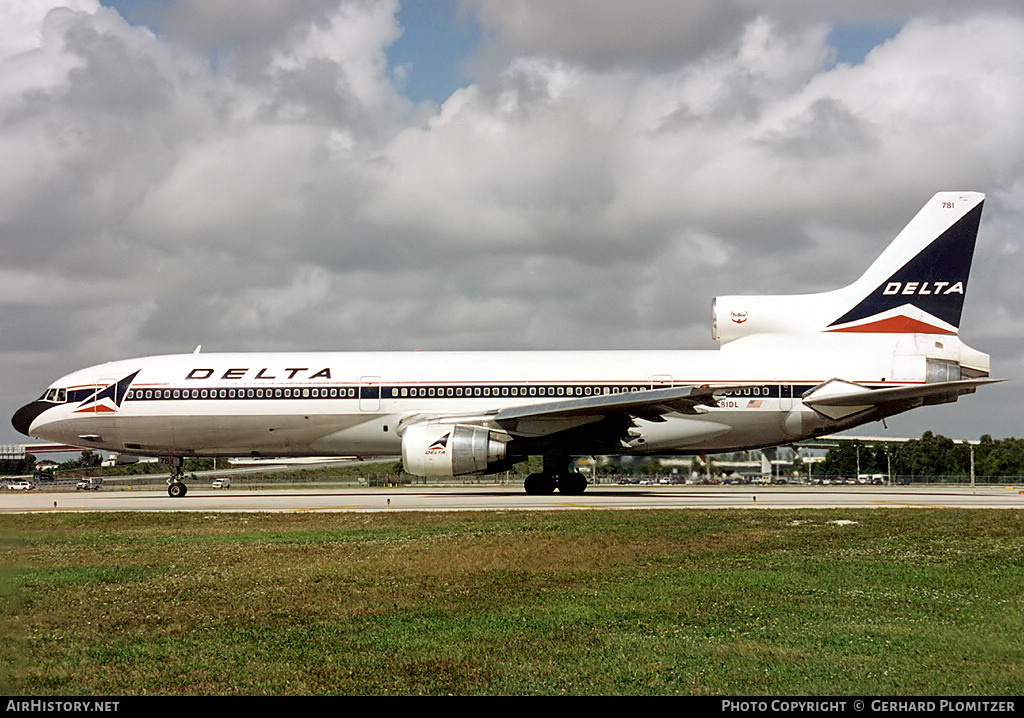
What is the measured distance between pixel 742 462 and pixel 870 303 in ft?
107

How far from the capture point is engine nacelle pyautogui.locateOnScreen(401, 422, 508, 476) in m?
25.4

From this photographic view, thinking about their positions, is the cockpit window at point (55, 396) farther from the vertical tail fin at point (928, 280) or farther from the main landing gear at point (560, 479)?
the vertical tail fin at point (928, 280)

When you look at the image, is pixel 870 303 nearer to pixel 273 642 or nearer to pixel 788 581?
pixel 788 581

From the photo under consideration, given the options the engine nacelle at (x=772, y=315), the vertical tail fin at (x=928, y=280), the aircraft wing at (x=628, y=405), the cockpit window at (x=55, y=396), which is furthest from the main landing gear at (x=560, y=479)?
the cockpit window at (x=55, y=396)

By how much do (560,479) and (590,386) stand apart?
2.93 metres

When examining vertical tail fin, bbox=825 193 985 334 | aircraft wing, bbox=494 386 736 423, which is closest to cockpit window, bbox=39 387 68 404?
aircraft wing, bbox=494 386 736 423

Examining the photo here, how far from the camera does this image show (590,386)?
27812 mm

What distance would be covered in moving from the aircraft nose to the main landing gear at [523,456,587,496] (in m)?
16.2

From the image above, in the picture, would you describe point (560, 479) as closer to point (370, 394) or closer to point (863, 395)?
point (370, 394)

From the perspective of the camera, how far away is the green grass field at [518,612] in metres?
6.31

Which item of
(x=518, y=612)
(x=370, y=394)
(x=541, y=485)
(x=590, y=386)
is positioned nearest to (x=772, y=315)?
(x=590, y=386)

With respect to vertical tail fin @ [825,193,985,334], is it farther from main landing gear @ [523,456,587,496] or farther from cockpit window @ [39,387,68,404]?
cockpit window @ [39,387,68,404]

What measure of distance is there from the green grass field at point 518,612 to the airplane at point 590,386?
1231cm
